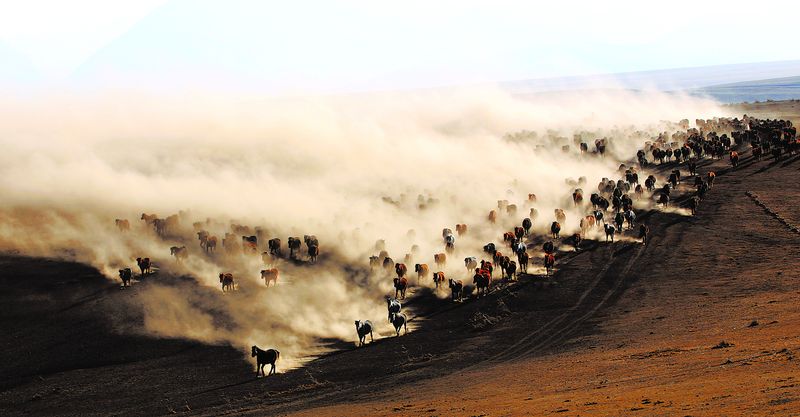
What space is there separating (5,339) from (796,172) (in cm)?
8307

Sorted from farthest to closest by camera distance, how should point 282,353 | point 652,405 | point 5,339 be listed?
point 5,339, point 282,353, point 652,405

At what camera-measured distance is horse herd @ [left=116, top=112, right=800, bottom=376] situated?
54.1 metres

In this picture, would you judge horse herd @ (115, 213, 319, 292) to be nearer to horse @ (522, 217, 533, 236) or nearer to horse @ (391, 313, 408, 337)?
horse @ (391, 313, 408, 337)

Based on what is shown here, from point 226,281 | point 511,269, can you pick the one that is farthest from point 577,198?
point 226,281

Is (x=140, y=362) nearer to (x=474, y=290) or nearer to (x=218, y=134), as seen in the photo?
(x=474, y=290)

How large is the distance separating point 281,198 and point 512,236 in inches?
1621

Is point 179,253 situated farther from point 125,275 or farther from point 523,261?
point 523,261

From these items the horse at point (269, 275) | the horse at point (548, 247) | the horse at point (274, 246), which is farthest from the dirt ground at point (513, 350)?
the horse at point (274, 246)

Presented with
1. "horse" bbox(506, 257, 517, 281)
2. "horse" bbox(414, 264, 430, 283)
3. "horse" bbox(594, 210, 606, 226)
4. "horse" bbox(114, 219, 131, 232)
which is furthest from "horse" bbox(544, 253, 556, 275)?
"horse" bbox(114, 219, 131, 232)

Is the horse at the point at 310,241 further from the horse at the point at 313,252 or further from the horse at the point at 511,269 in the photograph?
the horse at the point at 511,269

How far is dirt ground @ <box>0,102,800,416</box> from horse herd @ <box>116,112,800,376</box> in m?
1.53

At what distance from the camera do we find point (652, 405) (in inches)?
909

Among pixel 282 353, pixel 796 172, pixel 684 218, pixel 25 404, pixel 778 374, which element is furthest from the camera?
pixel 796 172

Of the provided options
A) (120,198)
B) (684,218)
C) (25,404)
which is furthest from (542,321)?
(120,198)
